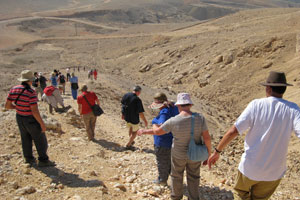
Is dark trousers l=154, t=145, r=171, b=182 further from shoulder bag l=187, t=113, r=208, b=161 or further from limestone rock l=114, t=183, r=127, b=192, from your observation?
shoulder bag l=187, t=113, r=208, b=161

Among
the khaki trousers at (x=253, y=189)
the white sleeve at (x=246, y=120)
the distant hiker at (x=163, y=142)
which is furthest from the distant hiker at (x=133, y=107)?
the white sleeve at (x=246, y=120)

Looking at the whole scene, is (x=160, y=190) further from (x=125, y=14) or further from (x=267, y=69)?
(x=125, y=14)

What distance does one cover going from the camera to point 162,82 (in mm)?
23156

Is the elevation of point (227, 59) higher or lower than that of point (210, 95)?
higher

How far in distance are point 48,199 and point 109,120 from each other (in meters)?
6.05

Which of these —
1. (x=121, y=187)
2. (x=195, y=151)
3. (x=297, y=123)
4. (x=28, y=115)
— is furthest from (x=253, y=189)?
(x=28, y=115)

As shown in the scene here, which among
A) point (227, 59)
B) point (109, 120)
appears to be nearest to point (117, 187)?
point (109, 120)

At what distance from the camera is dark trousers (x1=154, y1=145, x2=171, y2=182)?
4.73 metres

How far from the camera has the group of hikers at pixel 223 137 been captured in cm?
306

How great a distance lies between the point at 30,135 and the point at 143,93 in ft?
39.5

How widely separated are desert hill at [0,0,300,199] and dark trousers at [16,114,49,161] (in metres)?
0.26

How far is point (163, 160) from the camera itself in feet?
15.6

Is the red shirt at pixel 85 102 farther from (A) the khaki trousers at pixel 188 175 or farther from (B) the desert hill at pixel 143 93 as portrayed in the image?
(A) the khaki trousers at pixel 188 175

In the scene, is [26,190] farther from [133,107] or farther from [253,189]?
[253,189]
